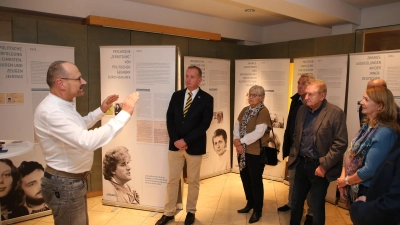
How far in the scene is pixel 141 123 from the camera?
137 inches

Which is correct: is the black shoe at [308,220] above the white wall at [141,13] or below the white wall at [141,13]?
below

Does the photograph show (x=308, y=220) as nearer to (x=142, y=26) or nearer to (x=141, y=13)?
(x=142, y=26)

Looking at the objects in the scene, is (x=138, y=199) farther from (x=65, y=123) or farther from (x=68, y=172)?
(x=65, y=123)

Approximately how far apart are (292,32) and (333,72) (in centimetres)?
225

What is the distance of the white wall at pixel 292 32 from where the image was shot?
18.0 feet

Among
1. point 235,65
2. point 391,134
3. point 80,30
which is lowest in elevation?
point 391,134

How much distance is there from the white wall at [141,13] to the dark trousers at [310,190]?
3.37 m

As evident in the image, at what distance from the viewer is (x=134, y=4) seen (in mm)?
4461

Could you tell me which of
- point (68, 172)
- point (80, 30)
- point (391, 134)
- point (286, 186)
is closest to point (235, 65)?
point (286, 186)

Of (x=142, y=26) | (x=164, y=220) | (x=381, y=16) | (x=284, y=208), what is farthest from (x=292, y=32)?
(x=164, y=220)

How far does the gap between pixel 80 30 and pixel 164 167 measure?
218cm

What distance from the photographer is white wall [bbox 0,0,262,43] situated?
3723 mm

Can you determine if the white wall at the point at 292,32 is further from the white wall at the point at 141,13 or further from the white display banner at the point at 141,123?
the white display banner at the point at 141,123

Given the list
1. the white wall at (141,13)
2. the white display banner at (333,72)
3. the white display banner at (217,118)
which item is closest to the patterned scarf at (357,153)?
the white display banner at (333,72)
